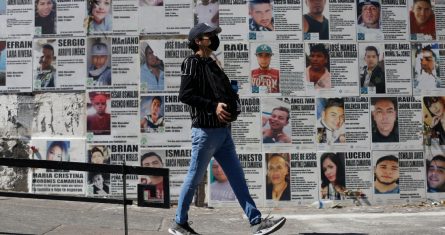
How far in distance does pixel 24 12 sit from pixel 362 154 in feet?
14.6

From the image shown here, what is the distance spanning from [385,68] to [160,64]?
108 inches

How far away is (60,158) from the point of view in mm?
6457

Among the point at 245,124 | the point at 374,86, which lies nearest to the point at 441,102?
the point at 374,86

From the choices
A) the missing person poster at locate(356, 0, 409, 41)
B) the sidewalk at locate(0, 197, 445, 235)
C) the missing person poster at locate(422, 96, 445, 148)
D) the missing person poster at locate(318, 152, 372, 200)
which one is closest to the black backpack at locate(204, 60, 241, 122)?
the sidewalk at locate(0, 197, 445, 235)

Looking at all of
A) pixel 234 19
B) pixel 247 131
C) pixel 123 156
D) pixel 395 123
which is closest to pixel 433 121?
pixel 395 123

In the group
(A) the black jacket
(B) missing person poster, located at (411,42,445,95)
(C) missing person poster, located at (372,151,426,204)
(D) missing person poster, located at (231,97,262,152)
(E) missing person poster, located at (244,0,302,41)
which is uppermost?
(E) missing person poster, located at (244,0,302,41)

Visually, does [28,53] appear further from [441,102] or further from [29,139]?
[441,102]

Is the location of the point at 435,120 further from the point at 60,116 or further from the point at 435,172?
the point at 60,116

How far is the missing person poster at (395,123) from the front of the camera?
21.5 feet

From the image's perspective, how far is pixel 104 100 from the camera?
645 centimetres

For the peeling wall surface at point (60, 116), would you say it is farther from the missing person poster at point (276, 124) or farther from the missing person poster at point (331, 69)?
the missing person poster at point (331, 69)

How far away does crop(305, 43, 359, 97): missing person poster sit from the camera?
652 centimetres

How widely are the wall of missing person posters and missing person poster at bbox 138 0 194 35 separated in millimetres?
12

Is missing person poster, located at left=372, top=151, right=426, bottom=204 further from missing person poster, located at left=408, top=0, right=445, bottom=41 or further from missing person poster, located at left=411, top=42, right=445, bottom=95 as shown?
missing person poster, located at left=408, top=0, right=445, bottom=41
